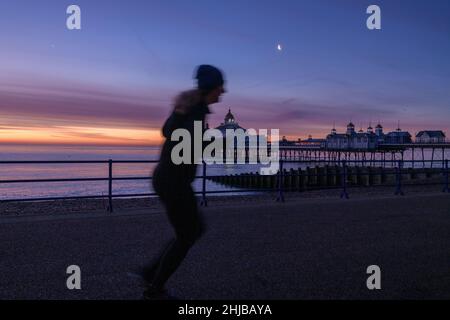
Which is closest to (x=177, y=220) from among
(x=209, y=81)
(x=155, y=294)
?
(x=155, y=294)

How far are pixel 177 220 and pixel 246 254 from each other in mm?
2429

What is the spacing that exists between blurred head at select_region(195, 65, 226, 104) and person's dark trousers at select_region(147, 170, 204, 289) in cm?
71

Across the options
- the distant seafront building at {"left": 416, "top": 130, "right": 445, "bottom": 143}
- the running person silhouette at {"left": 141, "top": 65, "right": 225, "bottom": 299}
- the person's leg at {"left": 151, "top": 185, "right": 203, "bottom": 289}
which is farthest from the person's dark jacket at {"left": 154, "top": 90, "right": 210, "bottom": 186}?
the distant seafront building at {"left": 416, "top": 130, "right": 445, "bottom": 143}

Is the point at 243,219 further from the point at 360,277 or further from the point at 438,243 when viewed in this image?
the point at 360,277

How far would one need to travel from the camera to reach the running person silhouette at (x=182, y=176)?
3.63 metres

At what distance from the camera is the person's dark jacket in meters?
3.61

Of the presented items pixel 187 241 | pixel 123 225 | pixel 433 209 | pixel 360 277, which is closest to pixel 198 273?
pixel 187 241

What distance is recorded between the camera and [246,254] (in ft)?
19.5

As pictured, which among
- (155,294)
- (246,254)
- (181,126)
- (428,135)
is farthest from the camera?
(428,135)

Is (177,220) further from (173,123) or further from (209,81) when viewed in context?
(209,81)

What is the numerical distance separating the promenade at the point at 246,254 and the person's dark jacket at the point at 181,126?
1.14 metres

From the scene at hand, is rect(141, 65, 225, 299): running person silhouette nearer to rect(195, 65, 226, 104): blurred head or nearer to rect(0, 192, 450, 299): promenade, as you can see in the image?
rect(195, 65, 226, 104): blurred head
